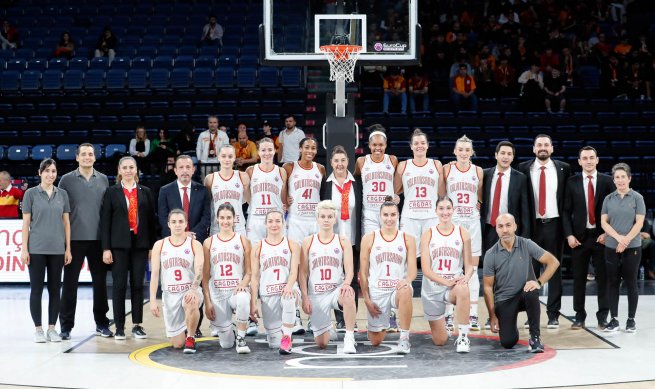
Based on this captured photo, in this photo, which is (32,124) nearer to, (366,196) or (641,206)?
(366,196)

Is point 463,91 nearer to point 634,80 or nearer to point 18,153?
point 634,80

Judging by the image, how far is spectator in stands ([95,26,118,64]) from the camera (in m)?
19.3

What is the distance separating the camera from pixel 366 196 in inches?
349

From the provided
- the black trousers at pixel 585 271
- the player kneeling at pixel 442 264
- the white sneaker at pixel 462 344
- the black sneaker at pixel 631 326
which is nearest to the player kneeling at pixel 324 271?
the player kneeling at pixel 442 264

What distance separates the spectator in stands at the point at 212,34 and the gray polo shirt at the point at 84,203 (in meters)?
11.4

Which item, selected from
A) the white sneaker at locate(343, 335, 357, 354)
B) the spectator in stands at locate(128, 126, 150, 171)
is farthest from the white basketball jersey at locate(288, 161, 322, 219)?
the spectator in stands at locate(128, 126, 150, 171)

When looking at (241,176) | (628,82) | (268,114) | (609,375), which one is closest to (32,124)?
(268,114)

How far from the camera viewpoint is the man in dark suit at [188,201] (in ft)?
27.8

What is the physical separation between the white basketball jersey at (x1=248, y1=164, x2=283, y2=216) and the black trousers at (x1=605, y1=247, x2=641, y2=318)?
3.18 meters

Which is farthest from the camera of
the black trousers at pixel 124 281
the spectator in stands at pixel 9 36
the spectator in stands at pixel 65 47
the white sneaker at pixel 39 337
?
the spectator in stands at pixel 9 36

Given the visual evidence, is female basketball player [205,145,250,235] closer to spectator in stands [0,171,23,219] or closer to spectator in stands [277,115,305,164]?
spectator in stands [0,171,23,219]

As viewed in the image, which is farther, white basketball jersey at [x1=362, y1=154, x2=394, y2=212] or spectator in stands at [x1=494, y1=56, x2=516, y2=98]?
spectator in stands at [x1=494, y1=56, x2=516, y2=98]

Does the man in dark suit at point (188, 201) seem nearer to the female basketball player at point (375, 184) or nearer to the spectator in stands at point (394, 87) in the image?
the female basketball player at point (375, 184)

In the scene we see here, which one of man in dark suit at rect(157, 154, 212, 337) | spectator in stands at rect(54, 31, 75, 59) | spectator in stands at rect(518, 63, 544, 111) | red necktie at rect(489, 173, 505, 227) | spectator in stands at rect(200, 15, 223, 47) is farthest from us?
spectator in stands at rect(200, 15, 223, 47)
